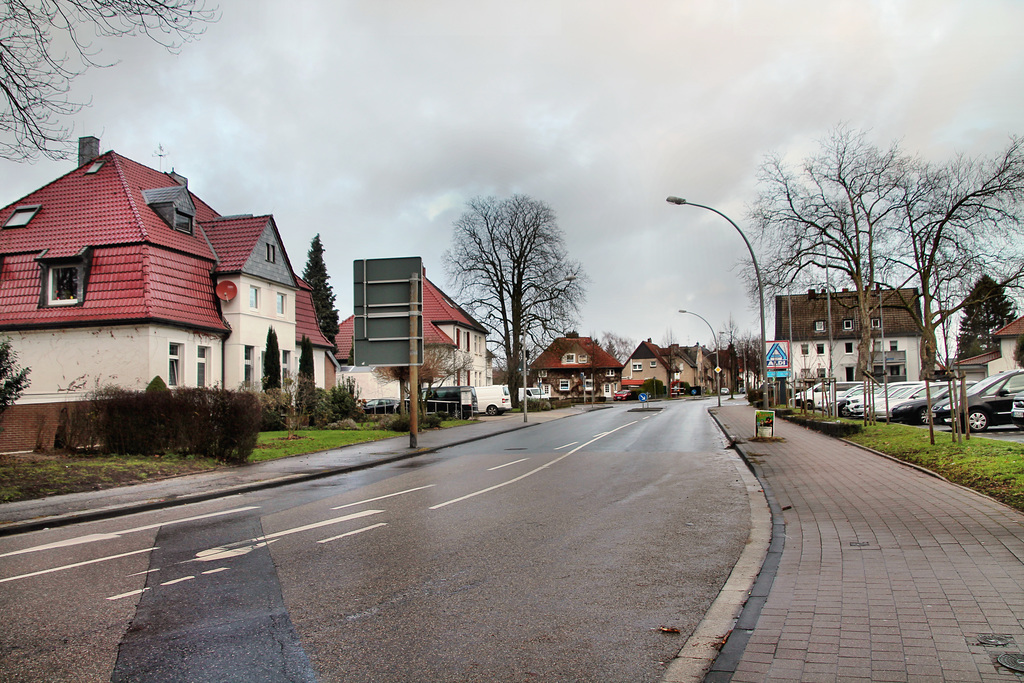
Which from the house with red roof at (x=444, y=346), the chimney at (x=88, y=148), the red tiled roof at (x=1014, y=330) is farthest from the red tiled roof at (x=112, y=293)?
the red tiled roof at (x=1014, y=330)

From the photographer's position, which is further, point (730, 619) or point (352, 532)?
point (352, 532)

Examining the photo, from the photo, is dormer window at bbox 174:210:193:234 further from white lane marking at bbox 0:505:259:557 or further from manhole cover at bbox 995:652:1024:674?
manhole cover at bbox 995:652:1024:674

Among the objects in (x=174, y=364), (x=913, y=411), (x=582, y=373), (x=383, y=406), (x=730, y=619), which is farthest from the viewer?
(x=582, y=373)

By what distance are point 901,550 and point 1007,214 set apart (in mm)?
38821

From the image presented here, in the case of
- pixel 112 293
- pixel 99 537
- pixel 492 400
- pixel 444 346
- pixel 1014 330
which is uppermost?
pixel 112 293

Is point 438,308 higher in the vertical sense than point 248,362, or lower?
higher

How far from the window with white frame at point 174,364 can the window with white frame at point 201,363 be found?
118 cm

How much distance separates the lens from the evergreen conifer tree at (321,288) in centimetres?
6781

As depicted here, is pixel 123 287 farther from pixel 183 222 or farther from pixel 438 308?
pixel 438 308

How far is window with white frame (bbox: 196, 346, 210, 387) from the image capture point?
97.3 ft

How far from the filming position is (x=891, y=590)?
17.5 feet

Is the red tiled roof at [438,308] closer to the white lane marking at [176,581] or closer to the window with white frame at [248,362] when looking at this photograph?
the window with white frame at [248,362]

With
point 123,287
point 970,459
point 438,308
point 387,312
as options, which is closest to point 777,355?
point 970,459

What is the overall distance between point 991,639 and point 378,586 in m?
4.31
